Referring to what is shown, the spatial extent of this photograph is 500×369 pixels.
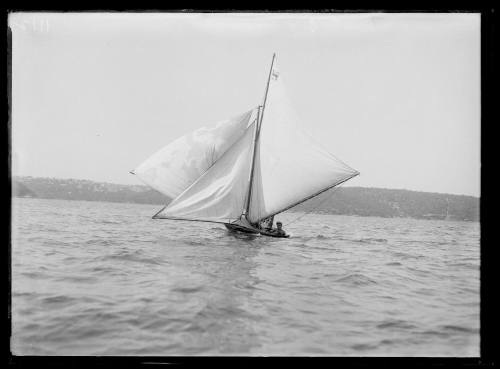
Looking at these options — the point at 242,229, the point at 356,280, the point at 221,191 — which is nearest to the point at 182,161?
the point at 221,191

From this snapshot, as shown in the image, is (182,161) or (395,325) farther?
(182,161)

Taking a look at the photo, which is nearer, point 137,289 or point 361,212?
point 137,289

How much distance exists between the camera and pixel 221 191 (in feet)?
64.4

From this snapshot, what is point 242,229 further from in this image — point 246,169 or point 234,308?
point 234,308

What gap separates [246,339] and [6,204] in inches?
187

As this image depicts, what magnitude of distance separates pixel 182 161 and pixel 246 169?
11.9ft

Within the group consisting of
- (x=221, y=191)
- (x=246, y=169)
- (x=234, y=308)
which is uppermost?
(x=246, y=169)

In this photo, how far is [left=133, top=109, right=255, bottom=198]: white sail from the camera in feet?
63.8

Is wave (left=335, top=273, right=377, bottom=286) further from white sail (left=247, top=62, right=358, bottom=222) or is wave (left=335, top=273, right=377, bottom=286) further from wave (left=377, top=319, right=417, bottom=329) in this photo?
white sail (left=247, top=62, right=358, bottom=222)

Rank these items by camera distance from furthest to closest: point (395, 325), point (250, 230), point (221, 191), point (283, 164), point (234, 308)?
point (250, 230) → point (283, 164) → point (221, 191) → point (234, 308) → point (395, 325)

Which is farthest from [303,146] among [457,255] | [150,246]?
[457,255]

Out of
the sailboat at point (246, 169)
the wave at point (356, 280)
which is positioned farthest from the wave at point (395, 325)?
the sailboat at point (246, 169)
